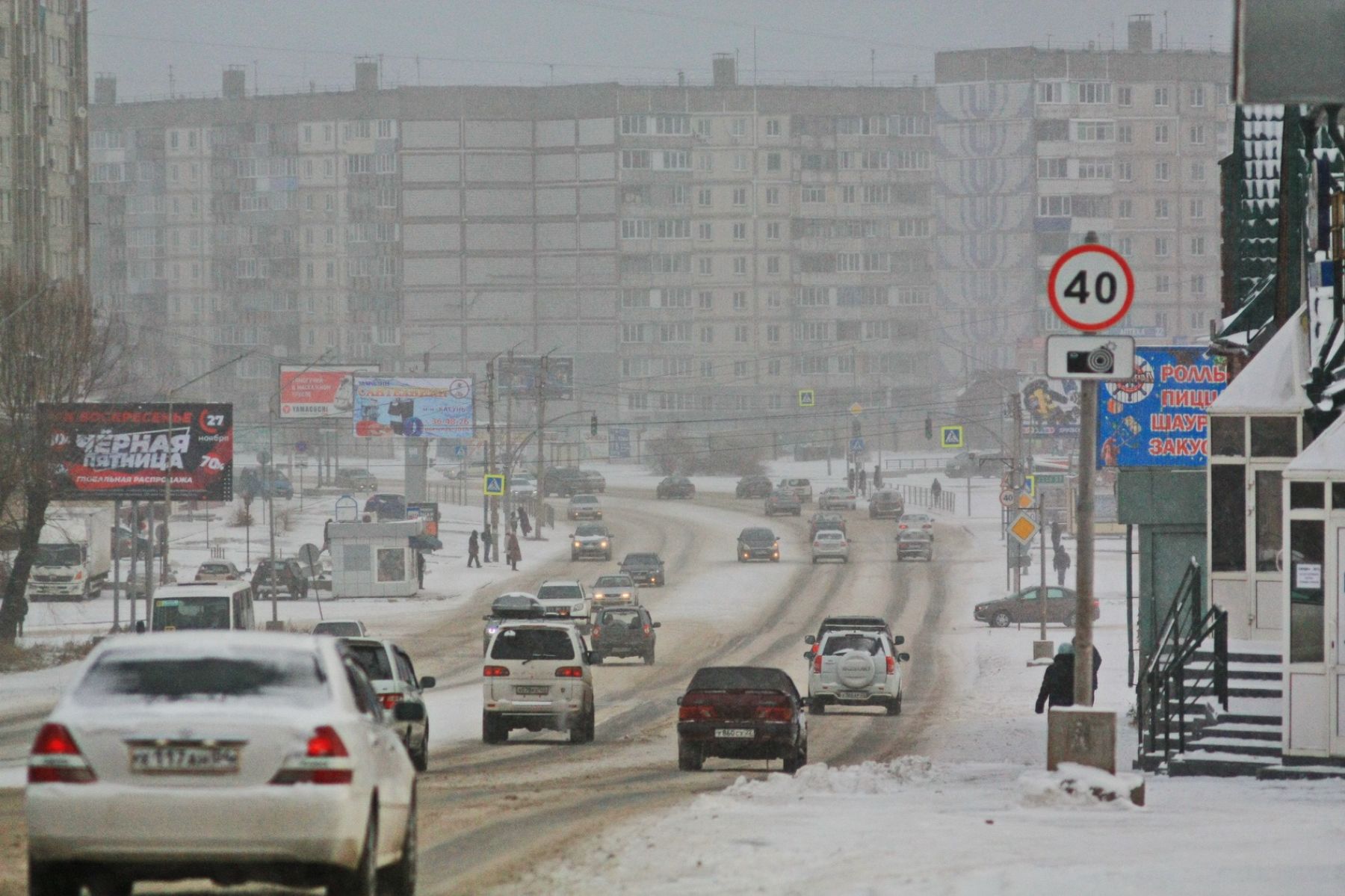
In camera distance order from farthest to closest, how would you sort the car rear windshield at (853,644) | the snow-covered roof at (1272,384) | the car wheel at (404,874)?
the car rear windshield at (853,644)
the snow-covered roof at (1272,384)
the car wheel at (404,874)

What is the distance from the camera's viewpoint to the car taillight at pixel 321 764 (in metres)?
9.45

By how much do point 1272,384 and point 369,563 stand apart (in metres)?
51.9

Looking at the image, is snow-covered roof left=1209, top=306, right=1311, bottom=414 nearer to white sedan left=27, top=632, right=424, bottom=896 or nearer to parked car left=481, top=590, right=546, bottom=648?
white sedan left=27, top=632, right=424, bottom=896

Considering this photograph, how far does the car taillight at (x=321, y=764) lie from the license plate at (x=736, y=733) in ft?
48.8

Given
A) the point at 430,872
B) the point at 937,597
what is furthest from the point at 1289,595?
the point at 937,597

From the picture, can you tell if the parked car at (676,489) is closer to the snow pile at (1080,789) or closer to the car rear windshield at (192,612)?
the car rear windshield at (192,612)

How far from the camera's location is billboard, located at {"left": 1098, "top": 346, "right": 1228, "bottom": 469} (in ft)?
105

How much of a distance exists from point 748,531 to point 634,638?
113 ft

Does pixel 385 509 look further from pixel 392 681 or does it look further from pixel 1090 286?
pixel 1090 286

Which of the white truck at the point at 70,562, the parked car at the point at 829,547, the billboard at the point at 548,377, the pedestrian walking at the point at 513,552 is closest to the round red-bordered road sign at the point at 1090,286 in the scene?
the white truck at the point at 70,562

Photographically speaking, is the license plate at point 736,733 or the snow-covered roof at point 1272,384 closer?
the license plate at point 736,733

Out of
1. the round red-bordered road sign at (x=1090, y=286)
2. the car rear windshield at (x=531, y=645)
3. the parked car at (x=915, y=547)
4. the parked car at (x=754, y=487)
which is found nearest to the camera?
the round red-bordered road sign at (x=1090, y=286)

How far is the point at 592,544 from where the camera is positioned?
85750mm

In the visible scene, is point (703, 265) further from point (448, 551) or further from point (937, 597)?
point (937, 597)
